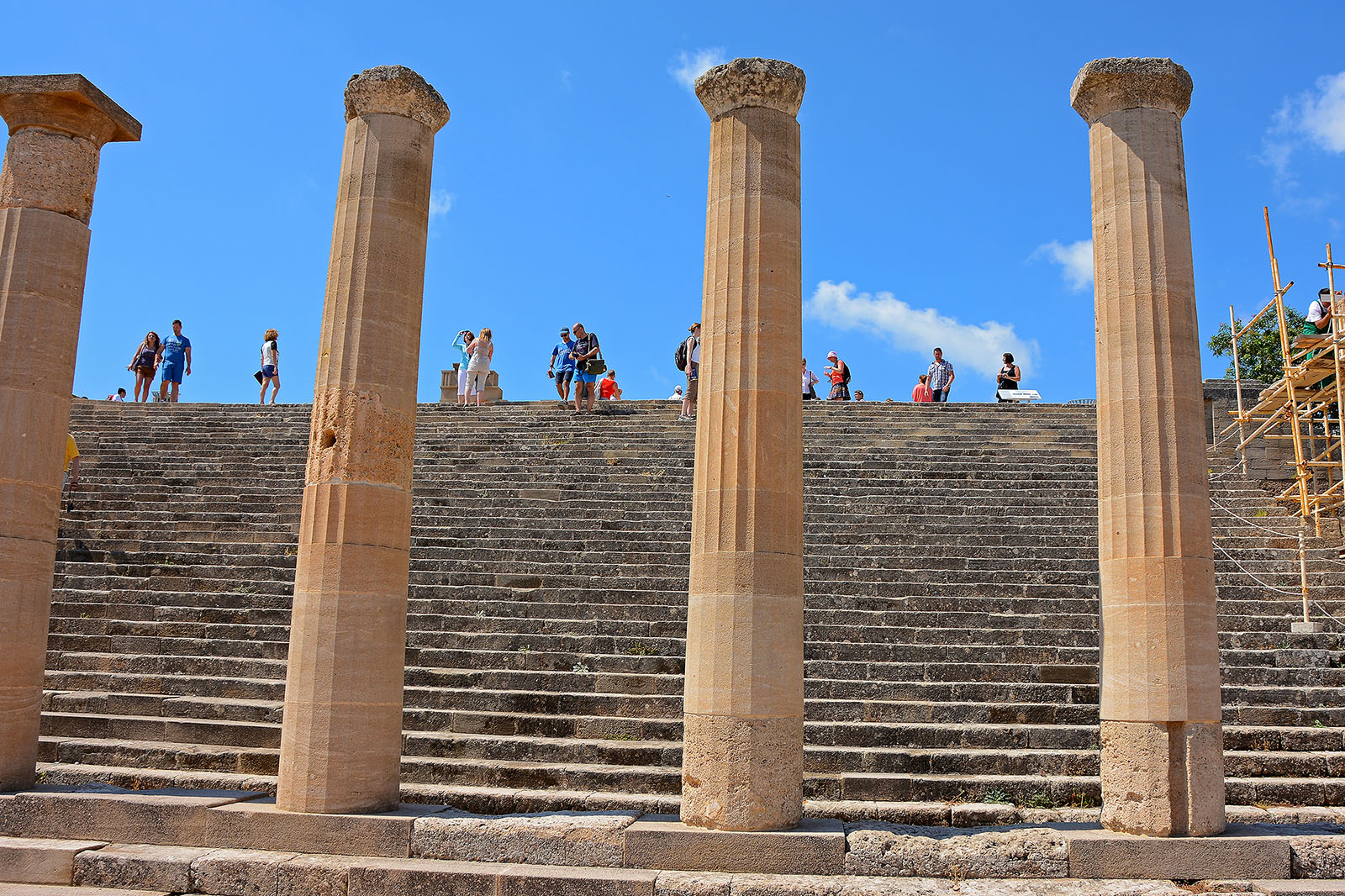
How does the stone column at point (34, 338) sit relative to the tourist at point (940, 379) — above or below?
below

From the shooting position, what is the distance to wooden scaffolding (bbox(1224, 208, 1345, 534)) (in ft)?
40.8

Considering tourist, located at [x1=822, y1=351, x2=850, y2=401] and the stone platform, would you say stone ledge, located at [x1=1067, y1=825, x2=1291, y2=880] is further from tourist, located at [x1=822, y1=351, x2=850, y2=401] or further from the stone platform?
tourist, located at [x1=822, y1=351, x2=850, y2=401]

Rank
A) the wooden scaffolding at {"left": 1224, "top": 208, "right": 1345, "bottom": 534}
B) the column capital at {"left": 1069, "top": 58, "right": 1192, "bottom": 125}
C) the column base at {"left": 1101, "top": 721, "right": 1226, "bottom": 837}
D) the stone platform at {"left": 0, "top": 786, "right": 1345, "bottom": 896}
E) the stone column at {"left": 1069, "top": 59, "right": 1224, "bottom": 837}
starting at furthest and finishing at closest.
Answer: the wooden scaffolding at {"left": 1224, "top": 208, "right": 1345, "bottom": 534}
the column capital at {"left": 1069, "top": 58, "right": 1192, "bottom": 125}
the stone column at {"left": 1069, "top": 59, "right": 1224, "bottom": 837}
the column base at {"left": 1101, "top": 721, "right": 1226, "bottom": 837}
the stone platform at {"left": 0, "top": 786, "right": 1345, "bottom": 896}

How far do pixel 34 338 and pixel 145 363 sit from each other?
13.0 meters

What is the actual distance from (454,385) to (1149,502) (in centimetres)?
1690

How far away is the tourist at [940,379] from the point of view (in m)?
20.5

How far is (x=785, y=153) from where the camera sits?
789 centimetres

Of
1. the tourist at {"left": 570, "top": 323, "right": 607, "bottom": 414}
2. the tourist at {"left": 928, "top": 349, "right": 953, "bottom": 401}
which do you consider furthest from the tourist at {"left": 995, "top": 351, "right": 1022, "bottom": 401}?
the tourist at {"left": 570, "top": 323, "right": 607, "bottom": 414}

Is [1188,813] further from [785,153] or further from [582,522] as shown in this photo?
[582,522]

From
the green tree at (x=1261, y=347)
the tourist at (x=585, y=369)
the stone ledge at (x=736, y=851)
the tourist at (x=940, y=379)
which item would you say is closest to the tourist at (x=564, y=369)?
the tourist at (x=585, y=369)

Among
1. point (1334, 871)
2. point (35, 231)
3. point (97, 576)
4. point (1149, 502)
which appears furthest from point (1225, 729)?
point (97, 576)

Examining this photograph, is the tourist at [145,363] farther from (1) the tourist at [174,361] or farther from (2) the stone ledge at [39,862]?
(2) the stone ledge at [39,862]

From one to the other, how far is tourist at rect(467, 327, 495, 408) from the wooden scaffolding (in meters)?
12.1

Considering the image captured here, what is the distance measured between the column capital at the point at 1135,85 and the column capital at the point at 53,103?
801 centimetres
